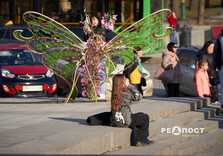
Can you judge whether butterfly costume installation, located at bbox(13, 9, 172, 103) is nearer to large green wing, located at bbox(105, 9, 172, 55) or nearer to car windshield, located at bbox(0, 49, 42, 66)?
large green wing, located at bbox(105, 9, 172, 55)

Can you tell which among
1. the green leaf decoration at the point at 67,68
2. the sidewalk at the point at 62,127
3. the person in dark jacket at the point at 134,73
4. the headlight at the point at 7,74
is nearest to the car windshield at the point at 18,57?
the headlight at the point at 7,74

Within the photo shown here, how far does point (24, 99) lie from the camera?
14.0 metres

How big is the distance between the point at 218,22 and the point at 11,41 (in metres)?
39.8

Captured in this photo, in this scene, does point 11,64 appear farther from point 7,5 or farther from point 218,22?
point 218,22

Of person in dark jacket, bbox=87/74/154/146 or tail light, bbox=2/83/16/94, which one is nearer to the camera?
person in dark jacket, bbox=87/74/154/146

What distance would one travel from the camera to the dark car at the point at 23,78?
14789 mm

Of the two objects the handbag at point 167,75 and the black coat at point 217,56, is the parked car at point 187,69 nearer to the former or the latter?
the handbag at point 167,75

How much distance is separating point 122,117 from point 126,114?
0.08 m

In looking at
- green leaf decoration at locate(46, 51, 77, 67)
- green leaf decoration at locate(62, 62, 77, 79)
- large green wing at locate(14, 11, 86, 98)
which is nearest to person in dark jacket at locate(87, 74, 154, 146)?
large green wing at locate(14, 11, 86, 98)

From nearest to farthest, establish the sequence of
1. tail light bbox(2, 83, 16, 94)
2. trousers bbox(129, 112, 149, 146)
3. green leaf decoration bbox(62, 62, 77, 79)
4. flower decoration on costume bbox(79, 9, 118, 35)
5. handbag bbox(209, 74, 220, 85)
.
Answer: trousers bbox(129, 112, 149, 146), flower decoration on costume bbox(79, 9, 118, 35), green leaf decoration bbox(62, 62, 77, 79), tail light bbox(2, 83, 16, 94), handbag bbox(209, 74, 220, 85)

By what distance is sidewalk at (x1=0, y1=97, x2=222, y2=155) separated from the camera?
775 centimetres

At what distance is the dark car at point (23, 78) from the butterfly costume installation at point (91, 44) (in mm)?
1563

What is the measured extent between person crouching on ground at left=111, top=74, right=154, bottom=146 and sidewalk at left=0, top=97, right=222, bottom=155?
0.40 ft

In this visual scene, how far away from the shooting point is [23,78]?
14891mm
